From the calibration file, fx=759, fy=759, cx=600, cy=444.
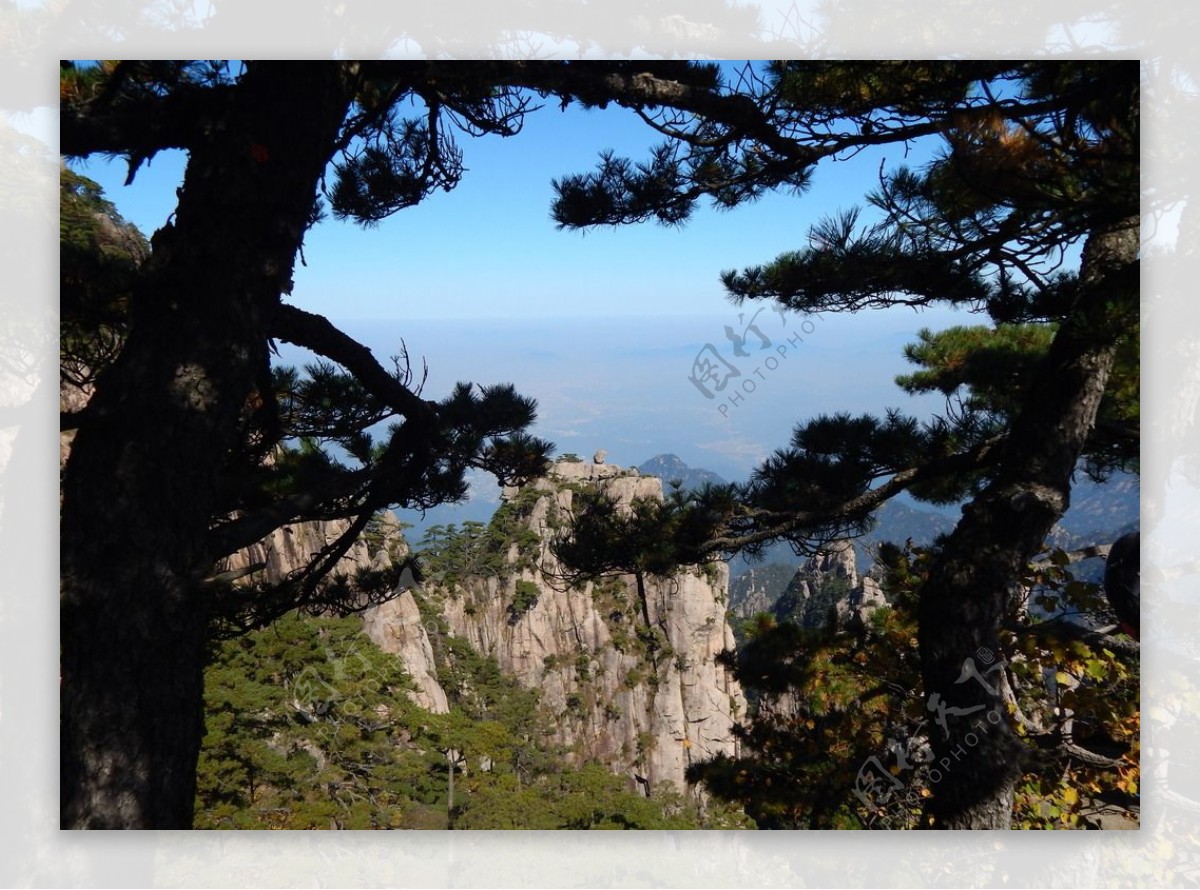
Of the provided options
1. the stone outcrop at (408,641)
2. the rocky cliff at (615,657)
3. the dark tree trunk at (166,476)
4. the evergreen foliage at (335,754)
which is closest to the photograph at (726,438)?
the dark tree trunk at (166,476)

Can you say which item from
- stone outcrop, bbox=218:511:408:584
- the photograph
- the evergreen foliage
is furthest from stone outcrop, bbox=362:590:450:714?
the photograph

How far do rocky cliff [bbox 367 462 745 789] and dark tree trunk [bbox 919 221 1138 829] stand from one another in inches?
582

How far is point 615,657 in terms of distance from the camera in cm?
1917

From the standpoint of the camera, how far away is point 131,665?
4.25 feet

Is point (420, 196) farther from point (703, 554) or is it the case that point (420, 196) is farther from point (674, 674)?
→ point (674, 674)

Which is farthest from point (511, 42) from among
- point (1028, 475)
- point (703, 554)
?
point (1028, 475)

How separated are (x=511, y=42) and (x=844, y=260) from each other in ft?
3.14

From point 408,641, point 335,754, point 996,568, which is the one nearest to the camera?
point 996,568

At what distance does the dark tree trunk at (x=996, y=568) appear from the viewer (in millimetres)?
1592

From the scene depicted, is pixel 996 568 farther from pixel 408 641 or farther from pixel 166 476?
pixel 408 641

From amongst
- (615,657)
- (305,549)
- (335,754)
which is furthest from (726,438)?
(615,657)

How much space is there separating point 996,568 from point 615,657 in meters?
18.3

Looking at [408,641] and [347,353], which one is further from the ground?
[347,353]

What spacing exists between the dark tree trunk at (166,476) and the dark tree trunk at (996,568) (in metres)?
1.50
